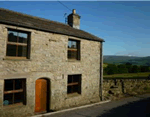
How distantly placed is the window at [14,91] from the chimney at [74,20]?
7.88 m

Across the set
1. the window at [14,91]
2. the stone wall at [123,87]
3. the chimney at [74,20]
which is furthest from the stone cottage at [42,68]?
the chimney at [74,20]

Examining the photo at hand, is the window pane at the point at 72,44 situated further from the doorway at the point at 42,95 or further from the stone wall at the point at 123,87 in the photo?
the stone wall at the point at 123,87

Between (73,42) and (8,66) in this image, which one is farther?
(73,42)

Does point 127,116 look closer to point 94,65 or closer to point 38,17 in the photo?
point 94,65

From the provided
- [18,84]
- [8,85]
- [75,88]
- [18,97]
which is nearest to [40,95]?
[18,97]

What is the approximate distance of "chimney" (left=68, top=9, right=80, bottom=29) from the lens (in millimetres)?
13125

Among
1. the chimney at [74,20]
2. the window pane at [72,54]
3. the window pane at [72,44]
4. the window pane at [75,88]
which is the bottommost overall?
the window pane at [75,88]

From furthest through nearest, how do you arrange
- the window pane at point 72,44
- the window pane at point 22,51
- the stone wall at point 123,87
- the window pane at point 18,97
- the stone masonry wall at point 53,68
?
the stone wall at point 123,87
the window pane at point 72,44
the window pane at point 22,51
the window pane at point 18,97
the stone masonry wall at point 53,68

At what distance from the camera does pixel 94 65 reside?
1158cm

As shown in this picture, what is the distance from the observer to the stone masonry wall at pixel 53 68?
7.17m

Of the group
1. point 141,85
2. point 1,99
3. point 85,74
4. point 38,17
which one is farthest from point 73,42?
point 141,85

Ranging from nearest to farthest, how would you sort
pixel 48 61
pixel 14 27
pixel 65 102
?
pixel 14 27
pixel 48 61
pixel 65 102

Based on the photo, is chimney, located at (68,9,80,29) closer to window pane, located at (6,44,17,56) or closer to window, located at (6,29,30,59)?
window, located at (6,29,30,59)

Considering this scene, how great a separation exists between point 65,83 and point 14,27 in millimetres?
5097
